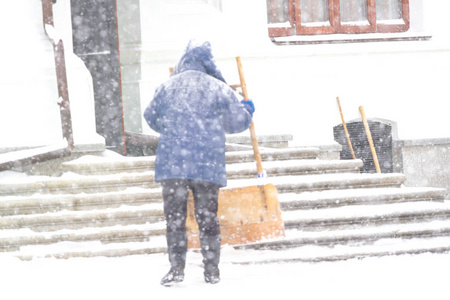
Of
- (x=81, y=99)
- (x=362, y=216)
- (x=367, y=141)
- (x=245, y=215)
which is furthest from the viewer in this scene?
(x=367, y=141)

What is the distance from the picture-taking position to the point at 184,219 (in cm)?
401

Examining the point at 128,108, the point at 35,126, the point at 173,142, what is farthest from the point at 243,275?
the point at 128,108

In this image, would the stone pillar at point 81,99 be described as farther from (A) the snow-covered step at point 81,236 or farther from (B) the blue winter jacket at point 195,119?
(B) the blue winter jacket at point 195,119

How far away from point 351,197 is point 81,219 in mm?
2389

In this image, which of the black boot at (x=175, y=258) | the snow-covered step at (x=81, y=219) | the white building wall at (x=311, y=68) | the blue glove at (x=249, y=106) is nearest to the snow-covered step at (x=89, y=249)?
the snow-covered step at (x=81, y=219)

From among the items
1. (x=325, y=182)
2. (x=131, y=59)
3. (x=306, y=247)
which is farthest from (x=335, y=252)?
(x=131, y=59)

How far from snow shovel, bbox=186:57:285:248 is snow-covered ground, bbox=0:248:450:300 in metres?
0.26

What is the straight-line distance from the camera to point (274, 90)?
8305 millimetres

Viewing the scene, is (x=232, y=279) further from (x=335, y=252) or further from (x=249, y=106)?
(x=249, y=106)

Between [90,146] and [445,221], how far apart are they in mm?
3602

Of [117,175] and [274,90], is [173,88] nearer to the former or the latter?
[117,175]

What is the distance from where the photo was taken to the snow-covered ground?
3.71 m

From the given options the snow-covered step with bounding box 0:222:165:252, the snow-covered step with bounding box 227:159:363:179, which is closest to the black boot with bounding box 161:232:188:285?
the snow-covered step with bounding box 0:222:165:252

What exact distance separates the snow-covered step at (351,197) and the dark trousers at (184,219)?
1484mm
